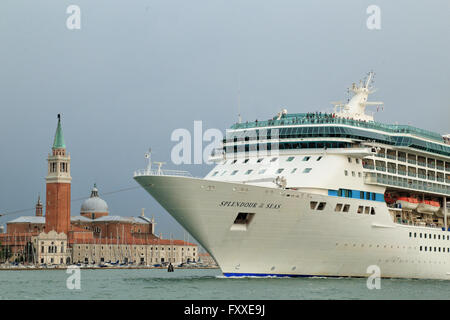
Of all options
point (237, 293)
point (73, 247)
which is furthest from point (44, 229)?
point (237, 293)

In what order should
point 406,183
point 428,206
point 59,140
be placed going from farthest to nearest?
point 59,140 < point 428,206 < point 406,183

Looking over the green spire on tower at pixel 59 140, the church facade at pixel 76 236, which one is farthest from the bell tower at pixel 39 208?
the green spire on tower at pixel 59 140

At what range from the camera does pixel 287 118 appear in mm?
44469

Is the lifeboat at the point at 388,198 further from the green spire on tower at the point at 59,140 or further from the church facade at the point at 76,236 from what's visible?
the green spire on tower at the point at 59,140

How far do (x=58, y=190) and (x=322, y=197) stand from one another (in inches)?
4137

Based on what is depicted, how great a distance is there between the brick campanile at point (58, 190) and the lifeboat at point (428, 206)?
9893cm

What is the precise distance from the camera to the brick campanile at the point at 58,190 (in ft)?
461

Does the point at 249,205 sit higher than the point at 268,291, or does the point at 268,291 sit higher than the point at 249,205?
the point at 249,205

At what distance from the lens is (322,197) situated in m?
39.9

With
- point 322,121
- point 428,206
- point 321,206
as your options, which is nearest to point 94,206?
point 428,206

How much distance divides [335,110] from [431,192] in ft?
24.1

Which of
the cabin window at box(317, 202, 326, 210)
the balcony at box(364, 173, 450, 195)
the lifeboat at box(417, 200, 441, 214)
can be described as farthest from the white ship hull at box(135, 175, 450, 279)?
the lifeboat at box(417, 200, 441, 214)

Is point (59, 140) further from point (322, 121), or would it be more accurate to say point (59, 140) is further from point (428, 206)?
point (322, 121)

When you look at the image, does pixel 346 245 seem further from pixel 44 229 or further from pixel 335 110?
pixel 44 229
